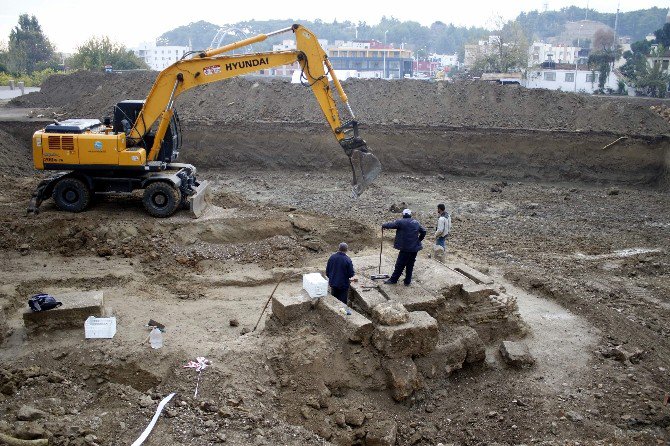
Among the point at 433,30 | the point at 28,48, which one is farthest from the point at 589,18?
the point at 28,48

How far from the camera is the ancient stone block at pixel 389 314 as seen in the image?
8484 millimetres

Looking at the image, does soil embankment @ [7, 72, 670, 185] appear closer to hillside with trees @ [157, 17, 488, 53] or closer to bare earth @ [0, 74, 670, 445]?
bare earth @ [0, 74, 670, 445]

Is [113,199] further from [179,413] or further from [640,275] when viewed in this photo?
[640,275]

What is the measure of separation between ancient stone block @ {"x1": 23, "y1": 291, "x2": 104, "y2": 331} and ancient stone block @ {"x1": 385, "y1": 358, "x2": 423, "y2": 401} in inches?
171

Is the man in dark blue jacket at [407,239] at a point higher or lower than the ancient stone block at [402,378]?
higher

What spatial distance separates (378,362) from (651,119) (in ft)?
66.7

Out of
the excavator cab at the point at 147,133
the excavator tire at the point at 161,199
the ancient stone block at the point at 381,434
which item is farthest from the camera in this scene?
the excavator cab at the point at 147,133

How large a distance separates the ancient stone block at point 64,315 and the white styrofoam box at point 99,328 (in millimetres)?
396

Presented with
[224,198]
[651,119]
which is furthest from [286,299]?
[651,119]

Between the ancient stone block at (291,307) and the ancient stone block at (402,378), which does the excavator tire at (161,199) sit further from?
the ancient stone block at (402,378)

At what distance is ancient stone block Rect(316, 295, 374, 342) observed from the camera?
27.6 feet

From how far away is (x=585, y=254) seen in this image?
46.8 feet

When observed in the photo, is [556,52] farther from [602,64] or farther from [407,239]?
[407,239]

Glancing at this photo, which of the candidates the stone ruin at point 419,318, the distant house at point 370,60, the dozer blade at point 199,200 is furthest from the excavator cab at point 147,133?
the distant house at point 370,60
